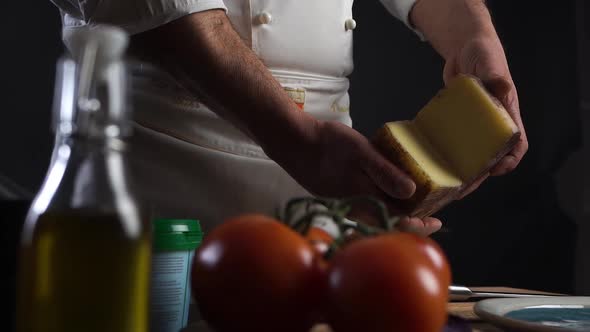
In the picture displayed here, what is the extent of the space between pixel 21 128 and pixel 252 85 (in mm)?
1522

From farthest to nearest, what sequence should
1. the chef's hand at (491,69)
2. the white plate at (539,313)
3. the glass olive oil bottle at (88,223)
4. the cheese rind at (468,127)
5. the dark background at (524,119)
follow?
the dark background at (524,119)
the chef's hand at (491,69)
the cheese rind at (468,127)
the white plate at (539,313)
the glass olive oil bottle at (88,223)

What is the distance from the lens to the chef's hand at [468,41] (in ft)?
3.69

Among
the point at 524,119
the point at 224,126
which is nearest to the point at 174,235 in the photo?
the point at 224,126

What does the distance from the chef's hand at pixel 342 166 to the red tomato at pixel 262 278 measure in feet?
1.47

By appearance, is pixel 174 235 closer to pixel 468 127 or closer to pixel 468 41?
pixel 468 127

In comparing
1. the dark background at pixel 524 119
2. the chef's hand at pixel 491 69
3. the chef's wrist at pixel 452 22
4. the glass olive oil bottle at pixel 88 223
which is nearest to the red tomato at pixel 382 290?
the glass olive oil bottle at pixel 88 223

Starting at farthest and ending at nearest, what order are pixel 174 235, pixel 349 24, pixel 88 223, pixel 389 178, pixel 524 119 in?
pixel 524 119
pixel 349 24
pixel 389 178
pixel 174 235
pixel 88 223

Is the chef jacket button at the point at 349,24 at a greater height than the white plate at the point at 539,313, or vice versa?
the chef jacket button at the point at 349,24

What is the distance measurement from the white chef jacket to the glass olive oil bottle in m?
0.72

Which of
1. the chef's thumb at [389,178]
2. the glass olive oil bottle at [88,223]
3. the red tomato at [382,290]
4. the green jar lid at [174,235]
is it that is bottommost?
the chef's thumb at [389,178]

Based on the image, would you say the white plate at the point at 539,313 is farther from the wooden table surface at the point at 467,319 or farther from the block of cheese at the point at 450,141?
the block of cheese at the point at 450,141

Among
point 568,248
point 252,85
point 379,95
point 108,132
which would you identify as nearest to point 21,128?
point 379,95

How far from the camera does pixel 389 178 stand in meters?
0.91

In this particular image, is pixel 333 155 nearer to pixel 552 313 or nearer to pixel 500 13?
pixel 552 313
